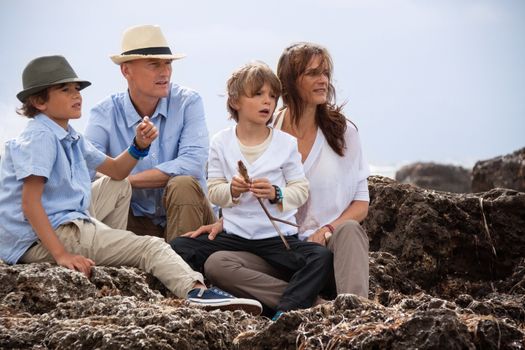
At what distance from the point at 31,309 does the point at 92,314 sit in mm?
821

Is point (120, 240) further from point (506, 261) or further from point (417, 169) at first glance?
point (417, 169)

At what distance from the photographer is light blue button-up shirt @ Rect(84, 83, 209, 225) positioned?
8.59 metres

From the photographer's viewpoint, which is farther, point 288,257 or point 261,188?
point 288,257

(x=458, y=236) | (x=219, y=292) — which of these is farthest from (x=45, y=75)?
(x=458, y=236)

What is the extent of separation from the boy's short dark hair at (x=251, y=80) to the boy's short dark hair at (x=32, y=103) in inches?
44.5

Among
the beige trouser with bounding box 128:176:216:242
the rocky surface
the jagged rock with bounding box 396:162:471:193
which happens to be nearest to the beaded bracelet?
the rocky surface

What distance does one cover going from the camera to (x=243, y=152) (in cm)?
749

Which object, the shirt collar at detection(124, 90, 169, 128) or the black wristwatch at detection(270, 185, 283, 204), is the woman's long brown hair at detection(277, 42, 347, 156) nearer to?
the black wristwatch at detection(270, 185, 283, 204)

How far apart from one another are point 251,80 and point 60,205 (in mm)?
1377

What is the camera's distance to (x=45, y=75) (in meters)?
7.48

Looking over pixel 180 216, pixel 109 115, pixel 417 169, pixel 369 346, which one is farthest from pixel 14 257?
pixel 417 169

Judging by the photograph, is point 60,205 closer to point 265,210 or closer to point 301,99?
point 265,210

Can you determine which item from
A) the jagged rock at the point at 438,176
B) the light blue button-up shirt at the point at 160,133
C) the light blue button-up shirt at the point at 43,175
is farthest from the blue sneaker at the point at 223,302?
the jagged rock at the point at 438,176

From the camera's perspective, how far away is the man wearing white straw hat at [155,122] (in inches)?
335
